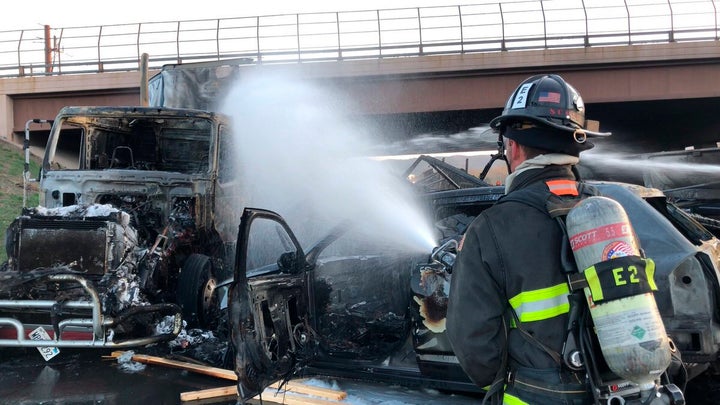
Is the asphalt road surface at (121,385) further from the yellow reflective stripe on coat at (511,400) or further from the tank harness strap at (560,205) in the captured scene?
the tank harness strap at (560,205)

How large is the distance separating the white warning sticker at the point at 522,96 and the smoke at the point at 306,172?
2609mm

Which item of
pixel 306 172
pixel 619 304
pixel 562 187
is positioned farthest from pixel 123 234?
pixel 619 304

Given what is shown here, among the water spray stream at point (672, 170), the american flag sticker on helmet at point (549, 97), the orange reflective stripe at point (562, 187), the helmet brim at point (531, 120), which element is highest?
the water spray stream at point (672, 170)

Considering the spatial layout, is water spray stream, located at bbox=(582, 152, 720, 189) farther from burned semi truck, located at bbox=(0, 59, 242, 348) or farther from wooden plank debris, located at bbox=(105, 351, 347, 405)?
wooden plank debris, located at bbox=(105, 351, 347, 405)

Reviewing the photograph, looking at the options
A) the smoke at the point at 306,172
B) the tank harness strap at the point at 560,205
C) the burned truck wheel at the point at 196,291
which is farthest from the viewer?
the burned truck wheel at the point at 196,291

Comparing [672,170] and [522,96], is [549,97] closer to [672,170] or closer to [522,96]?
[522,96]

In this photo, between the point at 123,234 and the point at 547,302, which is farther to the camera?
the point at 123,234

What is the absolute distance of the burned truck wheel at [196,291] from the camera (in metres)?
5.91

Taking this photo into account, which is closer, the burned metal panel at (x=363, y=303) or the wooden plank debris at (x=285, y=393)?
the wooden plank debris at (x=285, y=393)

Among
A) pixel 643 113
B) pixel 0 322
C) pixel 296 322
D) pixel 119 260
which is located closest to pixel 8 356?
pixel 0 322

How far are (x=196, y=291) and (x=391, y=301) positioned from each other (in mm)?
2214

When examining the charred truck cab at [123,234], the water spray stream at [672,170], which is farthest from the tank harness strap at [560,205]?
the water spray stream at [672,170]

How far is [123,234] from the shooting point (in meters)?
5.41

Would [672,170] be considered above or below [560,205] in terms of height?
above
